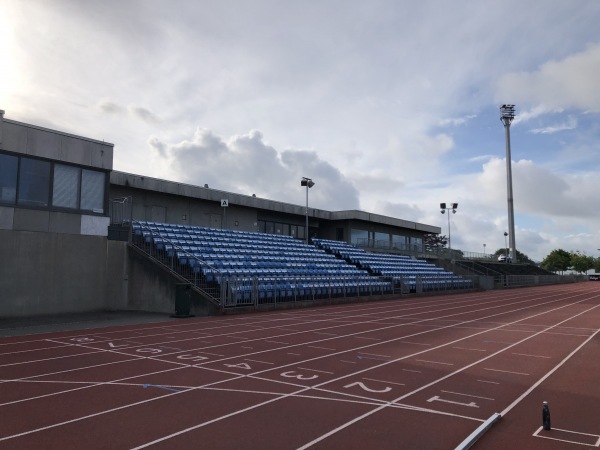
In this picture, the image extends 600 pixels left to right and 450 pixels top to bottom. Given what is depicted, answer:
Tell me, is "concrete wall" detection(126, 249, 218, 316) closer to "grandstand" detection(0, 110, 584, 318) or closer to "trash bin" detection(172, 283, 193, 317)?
"grandstand" detection(0, 110, 584, 318)

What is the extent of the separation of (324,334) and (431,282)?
25.0 m

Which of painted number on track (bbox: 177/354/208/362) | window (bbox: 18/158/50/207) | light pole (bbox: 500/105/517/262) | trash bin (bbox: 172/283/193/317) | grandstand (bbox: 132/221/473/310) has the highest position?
light pole (bbox: 500/105/517/262)

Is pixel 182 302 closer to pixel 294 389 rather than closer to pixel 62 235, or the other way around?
pixel 62 235

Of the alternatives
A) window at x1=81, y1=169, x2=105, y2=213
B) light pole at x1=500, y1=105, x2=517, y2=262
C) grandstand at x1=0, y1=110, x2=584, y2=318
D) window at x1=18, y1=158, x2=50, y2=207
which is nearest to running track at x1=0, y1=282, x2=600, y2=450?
grandstand at x1=0, y1=110, x2=584, y2=318

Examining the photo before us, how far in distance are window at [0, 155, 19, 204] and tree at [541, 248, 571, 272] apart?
11777 cm

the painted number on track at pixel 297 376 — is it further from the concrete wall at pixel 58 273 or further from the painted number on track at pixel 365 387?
the concrete wall at pixel 58 273

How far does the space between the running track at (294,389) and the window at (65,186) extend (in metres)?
7.14

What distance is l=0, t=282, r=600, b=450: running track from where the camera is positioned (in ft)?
17.6

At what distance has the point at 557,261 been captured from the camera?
114062 mm

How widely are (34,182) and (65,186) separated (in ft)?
3.80

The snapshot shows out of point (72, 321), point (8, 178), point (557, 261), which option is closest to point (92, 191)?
point (8, 178)

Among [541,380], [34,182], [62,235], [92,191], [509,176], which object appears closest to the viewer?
[541,380]

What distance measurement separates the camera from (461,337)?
13344 millimetres

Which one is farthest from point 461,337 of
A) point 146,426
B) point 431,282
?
point 431,282
